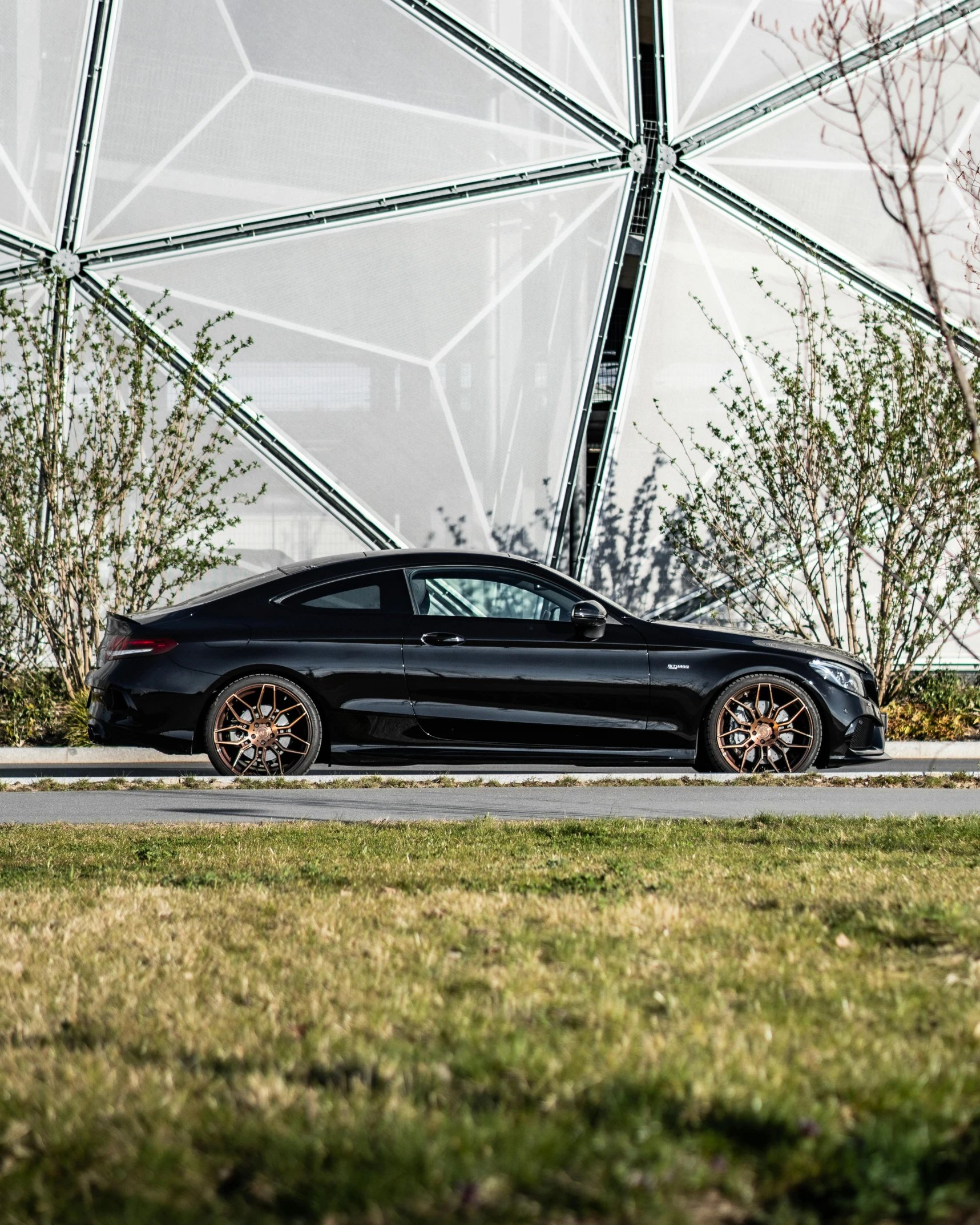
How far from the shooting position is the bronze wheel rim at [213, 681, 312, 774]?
926cm

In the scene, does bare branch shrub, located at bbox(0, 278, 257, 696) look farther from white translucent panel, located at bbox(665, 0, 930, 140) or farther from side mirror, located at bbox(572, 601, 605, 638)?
white translucent panel, located at bbox(665, 0, 930, 140)

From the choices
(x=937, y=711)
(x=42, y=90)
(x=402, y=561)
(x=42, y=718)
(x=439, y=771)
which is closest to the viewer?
(x=402, y=561)

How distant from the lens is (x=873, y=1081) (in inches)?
103

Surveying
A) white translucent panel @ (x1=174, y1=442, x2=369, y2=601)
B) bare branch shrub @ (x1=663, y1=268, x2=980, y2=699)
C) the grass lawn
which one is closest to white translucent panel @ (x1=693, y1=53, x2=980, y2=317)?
bare branch shrub @ (x1=663, y1=268, x2=980, y2=699)

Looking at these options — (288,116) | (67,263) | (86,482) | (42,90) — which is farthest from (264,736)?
(42,90)

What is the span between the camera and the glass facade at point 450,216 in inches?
572

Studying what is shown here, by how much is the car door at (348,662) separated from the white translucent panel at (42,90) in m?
7.28

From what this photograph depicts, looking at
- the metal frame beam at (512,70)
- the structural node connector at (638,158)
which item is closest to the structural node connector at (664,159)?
the structural node connector at (638,158)

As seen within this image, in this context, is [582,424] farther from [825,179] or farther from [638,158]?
[825,179]

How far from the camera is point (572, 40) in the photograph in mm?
15070

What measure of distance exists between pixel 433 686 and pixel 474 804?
1410 mm

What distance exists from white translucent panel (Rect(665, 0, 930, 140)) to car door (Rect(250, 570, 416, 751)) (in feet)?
27.8

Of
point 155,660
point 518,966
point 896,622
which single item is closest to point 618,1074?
point 518,966

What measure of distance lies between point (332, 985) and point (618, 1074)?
3.39 feet
